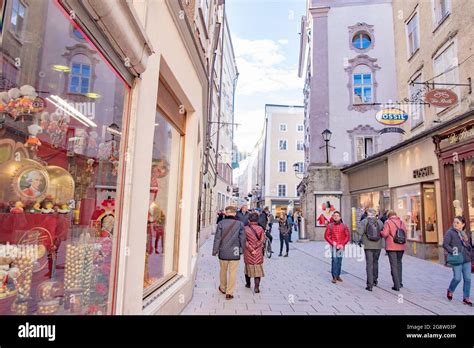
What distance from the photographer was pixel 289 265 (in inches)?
435

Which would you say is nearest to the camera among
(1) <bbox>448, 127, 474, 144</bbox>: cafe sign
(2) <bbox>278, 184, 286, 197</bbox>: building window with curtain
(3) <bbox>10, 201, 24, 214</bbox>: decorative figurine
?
(3) <bbox>10, 201, 24, 214</bbox>: decorative figurine

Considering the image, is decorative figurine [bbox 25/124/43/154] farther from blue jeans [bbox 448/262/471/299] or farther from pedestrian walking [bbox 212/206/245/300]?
blue jeans [bbox 448/262/471/299]

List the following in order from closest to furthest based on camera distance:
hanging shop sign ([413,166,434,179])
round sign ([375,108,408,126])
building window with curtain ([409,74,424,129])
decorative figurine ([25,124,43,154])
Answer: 1. decorative figurine ([25,124,43,154])
2. hanging shop sign ([413,166,434,179])
3. round sign ([375,108,408,126])
4. building window with curtain ([409,74,424,129])

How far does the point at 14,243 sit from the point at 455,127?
11.5 metres

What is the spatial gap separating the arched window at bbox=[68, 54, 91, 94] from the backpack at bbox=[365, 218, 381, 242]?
673 cm

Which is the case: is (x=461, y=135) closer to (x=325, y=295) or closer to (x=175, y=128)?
(x=325, y=295)

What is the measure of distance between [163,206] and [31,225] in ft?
9.82

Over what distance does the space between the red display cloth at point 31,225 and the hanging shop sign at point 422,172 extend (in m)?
12.3

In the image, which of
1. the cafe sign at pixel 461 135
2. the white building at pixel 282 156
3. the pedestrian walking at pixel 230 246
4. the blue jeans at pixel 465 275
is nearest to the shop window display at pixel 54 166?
the pedestrian walking at pixel 230 246

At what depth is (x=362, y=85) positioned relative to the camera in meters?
22.4

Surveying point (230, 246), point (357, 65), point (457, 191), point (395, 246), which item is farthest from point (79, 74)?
point (357, 65)

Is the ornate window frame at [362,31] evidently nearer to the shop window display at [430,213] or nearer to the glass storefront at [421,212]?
the glass storefront at [421,212]

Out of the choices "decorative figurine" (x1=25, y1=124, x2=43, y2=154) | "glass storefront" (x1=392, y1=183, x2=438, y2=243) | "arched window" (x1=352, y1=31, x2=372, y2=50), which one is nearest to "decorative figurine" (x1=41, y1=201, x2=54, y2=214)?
"decorative figurine" (x1=25, y1=124, x2=43, y2=154)

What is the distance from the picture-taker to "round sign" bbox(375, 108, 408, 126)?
12.8 meters
